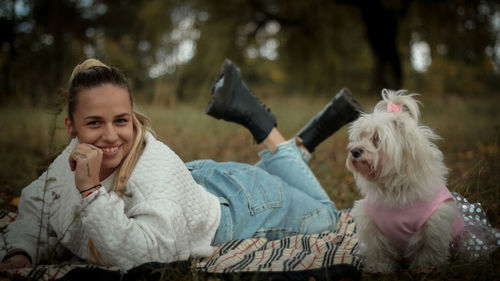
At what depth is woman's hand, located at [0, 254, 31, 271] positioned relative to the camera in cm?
199

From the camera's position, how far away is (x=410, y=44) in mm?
12023

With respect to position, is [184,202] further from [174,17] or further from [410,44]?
[410,44]

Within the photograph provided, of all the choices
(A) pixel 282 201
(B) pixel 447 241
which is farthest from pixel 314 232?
(B) pixel 447 241

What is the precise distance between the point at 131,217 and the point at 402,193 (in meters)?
1.48

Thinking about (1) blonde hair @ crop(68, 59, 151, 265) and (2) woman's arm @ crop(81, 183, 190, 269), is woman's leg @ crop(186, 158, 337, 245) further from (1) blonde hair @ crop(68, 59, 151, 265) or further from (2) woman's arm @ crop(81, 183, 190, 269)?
(1) blonde hair @ crop(68, 59, 151, 265)

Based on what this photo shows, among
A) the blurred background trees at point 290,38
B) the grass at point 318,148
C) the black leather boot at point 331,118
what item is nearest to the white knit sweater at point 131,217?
the grass at point 318,148

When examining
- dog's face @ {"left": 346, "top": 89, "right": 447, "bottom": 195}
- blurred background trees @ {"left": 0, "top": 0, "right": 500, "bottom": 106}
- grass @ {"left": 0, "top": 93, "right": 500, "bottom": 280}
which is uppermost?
blurred background trees @ {"left": 0, "top": 0, "right": 500, "bottom": 106}

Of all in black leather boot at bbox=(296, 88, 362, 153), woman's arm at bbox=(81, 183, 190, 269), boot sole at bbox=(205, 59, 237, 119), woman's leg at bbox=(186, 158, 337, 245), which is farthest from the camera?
black leather boot at bbox=(296, 88, 362, 153)

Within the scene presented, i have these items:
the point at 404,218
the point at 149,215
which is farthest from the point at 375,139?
the point at 149,215

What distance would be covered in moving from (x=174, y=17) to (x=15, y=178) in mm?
7670

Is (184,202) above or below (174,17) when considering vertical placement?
below

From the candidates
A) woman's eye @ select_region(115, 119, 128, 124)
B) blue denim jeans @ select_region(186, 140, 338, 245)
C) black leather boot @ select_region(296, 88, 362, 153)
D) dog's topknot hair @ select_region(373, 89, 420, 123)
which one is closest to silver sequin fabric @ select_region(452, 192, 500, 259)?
dog's topknot hair @ select_region(373, 89, 420, 123)

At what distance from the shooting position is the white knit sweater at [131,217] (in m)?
1.90

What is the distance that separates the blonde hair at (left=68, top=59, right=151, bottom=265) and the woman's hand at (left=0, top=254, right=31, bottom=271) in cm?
31
